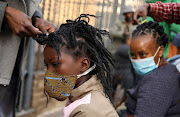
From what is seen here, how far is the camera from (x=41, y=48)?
4613 millimetres

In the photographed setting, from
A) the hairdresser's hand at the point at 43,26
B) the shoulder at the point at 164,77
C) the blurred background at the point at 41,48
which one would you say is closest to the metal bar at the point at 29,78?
the blurred background at the point at 41,48

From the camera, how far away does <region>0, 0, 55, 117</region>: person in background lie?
184cm

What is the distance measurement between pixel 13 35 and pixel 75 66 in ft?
2.15

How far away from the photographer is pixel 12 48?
6.68ft

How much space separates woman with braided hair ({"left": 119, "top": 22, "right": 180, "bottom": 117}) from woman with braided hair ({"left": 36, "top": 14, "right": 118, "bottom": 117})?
51 cm

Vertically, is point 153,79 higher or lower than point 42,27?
lower

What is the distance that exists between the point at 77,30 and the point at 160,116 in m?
1.16

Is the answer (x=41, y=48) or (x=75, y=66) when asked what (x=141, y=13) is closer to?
(x=75, y=66)

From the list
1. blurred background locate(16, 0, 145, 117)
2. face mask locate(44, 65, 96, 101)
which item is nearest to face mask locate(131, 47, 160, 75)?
face mask locate(44, 65, 96, 101)

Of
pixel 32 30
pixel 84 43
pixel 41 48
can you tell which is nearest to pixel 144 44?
pixel 84 43

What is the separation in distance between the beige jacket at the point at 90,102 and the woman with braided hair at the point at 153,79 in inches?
24.1

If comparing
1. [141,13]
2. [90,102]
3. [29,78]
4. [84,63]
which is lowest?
[29,78]

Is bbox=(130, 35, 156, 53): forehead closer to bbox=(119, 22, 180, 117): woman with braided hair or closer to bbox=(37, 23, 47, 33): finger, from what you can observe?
bbox=(119, 22, 180, 117): woman with braided hair

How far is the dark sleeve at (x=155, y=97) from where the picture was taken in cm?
220
